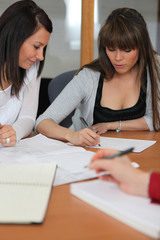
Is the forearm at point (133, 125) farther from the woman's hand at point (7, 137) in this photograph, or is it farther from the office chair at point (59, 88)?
the woman's hand at point (7, 137)

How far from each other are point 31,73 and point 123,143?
28.2 inches

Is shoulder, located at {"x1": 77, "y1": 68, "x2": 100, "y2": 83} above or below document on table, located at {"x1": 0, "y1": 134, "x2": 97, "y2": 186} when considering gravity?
above

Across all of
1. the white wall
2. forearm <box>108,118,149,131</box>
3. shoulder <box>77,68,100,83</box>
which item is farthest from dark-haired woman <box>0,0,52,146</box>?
the white wall

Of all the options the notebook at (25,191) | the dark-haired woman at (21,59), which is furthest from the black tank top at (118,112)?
the notebook at (25,191)

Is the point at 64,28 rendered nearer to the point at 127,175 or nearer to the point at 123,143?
the point at 123,143

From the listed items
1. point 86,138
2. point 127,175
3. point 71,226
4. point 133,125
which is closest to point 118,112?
point 133,125

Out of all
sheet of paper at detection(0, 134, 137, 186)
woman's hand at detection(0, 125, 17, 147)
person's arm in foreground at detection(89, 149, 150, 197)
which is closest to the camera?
person's arm in foreground at detection(89, 149, 150, 197)

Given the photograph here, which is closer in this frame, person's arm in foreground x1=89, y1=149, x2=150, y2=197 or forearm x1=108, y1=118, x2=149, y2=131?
person's arm in foreground x1=89, y1=149, x2=150, y2=197

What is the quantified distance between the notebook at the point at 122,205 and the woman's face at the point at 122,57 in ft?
3.25

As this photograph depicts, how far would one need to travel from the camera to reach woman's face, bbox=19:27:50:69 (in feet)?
5.08

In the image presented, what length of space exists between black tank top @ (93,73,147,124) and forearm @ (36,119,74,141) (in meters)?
0.34

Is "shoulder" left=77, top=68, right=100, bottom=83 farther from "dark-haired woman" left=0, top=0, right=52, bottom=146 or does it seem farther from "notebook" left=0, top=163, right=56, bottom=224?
"notebook" left=0, top=163, right=56, bottom=224

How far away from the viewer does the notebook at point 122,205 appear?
1.94 ft

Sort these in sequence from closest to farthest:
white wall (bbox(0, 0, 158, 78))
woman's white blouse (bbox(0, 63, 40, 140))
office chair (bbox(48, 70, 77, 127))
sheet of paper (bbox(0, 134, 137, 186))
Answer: sheet of paper (bbox(0, 134, 137, 186)) < woman's white blouse (bbox(0, 63, 40, 140)) < office chair (bbox(48, 70, 77, 127)) < white wall (bbox(0, 0, 158, 78))
